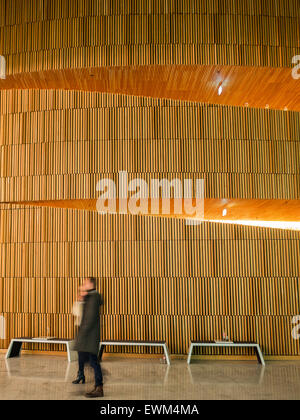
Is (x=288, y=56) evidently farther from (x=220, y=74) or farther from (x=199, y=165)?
(x=199, y=165)

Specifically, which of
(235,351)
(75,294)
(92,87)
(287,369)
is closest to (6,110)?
(92,87)

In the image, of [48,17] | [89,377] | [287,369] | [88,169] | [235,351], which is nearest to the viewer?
[89,377]

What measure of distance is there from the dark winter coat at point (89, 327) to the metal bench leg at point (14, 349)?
372 centimetres

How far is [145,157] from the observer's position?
353 inches

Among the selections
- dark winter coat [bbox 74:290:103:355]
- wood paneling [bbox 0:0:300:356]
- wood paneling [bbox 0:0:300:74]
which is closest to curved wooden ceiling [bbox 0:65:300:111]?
wood paneling [bbox 0:0:300:356]

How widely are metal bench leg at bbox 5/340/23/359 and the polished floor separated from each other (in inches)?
5.4

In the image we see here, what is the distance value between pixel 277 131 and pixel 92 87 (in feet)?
13.7

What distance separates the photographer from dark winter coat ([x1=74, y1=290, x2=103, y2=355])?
535 cm

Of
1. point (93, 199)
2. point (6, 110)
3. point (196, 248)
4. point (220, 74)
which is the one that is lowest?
point (196, 248)

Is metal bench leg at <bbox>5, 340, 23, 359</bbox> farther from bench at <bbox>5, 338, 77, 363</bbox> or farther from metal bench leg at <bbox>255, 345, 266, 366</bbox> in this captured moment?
metal bench leg at <bbox>255, 345, 266, 366</bbox>

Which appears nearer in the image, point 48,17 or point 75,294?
point 75,294

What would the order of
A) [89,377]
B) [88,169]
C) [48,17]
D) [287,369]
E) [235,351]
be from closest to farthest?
[89,377], [287,369], [235,351], [88,169], [48,17]

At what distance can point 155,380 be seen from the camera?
21.3ft

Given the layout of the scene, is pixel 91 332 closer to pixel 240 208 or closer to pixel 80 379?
pixel 80 379
